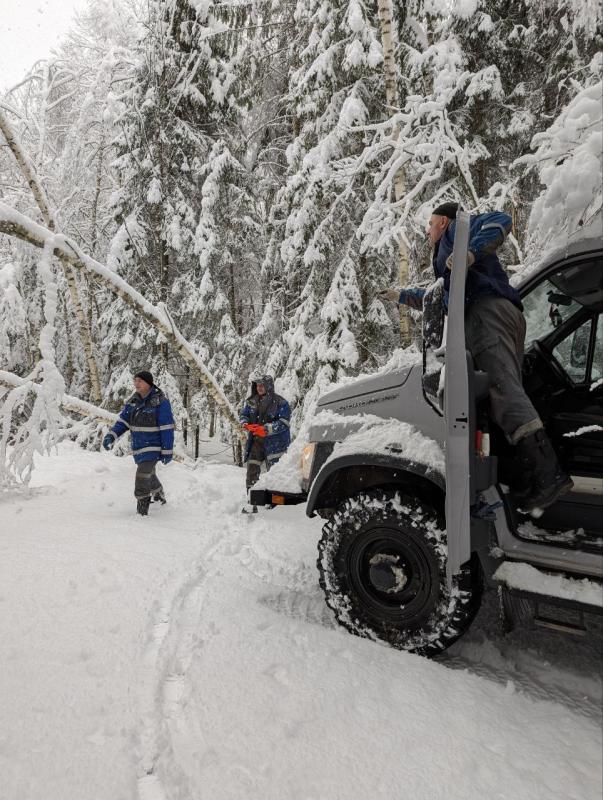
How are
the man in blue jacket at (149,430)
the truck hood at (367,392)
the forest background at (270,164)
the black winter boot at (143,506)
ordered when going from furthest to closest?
the forest background at (270,164)
the man in blue jacket at (149,430)
the black winter boot at (143,506)
the truck hood at (367,392)

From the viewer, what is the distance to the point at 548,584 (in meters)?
2.36

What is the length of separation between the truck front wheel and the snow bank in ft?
0.77

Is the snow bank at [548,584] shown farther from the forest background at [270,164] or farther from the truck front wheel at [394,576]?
the forest background at [270,164]

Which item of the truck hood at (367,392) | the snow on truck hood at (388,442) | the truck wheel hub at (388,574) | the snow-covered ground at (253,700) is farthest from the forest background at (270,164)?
the snow-covered ground at (253,700)

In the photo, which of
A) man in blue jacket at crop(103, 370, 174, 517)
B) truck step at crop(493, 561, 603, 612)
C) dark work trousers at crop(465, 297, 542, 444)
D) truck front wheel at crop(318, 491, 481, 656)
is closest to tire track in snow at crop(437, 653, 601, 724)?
truck front wheel at crop(318, 491, 481, 656)

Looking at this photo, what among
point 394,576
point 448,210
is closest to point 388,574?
point 394,576

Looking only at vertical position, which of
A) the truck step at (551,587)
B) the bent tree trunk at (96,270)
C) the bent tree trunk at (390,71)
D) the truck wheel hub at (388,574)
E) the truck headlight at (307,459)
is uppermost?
the bent tree trunk at (390,71)

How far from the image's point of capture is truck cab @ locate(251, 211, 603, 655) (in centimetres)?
236

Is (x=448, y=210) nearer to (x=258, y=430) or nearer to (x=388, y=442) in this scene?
(x=388, y=442)

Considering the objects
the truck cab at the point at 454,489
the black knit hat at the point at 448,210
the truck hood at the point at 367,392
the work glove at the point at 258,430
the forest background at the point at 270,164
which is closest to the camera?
Answer: the truck cab at the point at 454,489

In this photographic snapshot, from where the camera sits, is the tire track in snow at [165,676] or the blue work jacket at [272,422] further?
the blue work jacket at [272,422]

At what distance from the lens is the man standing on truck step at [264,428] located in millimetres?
7590

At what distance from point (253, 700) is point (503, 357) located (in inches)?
91.1

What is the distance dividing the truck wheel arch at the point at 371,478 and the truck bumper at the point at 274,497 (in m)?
0.31
